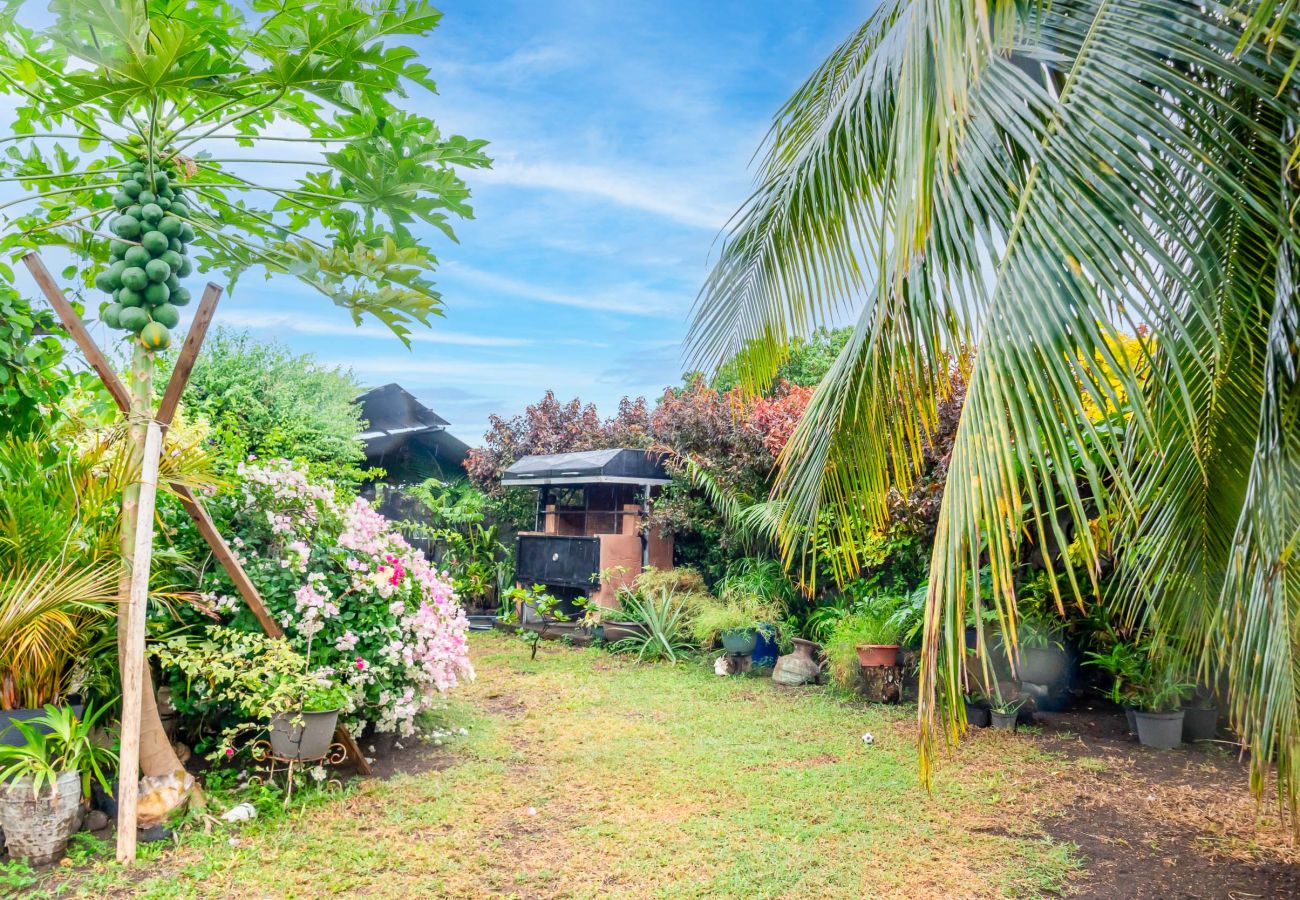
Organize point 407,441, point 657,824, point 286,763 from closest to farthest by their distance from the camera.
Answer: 1. point 657,824
2. point 286,763
3. point 407,441

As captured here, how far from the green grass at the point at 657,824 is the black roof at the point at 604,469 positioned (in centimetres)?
412

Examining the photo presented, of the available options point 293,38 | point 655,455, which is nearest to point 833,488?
point 293,38

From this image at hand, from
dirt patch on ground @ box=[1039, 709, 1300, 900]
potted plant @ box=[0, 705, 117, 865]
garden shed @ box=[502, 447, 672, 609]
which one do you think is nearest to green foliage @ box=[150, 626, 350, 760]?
potted plant @ box=[0, 705, 117, 865]

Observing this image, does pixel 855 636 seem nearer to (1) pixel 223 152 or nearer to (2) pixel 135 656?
(2) pixel 135 656

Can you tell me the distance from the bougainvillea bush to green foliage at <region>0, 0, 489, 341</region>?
142cm

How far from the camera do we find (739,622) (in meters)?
7.93

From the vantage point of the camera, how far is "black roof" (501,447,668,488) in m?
9.92

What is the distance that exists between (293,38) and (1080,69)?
9.31 ft

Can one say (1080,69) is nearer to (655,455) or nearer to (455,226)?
(455,226)

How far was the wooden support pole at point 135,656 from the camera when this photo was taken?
331 cm

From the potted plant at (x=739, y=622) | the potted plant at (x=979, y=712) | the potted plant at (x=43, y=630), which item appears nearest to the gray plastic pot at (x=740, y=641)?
the potted plant at (x=739, y=622)

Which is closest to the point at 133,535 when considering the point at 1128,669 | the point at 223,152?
the point at 223,152

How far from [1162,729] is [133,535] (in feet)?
20.9

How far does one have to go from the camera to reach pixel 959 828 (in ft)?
13.1
